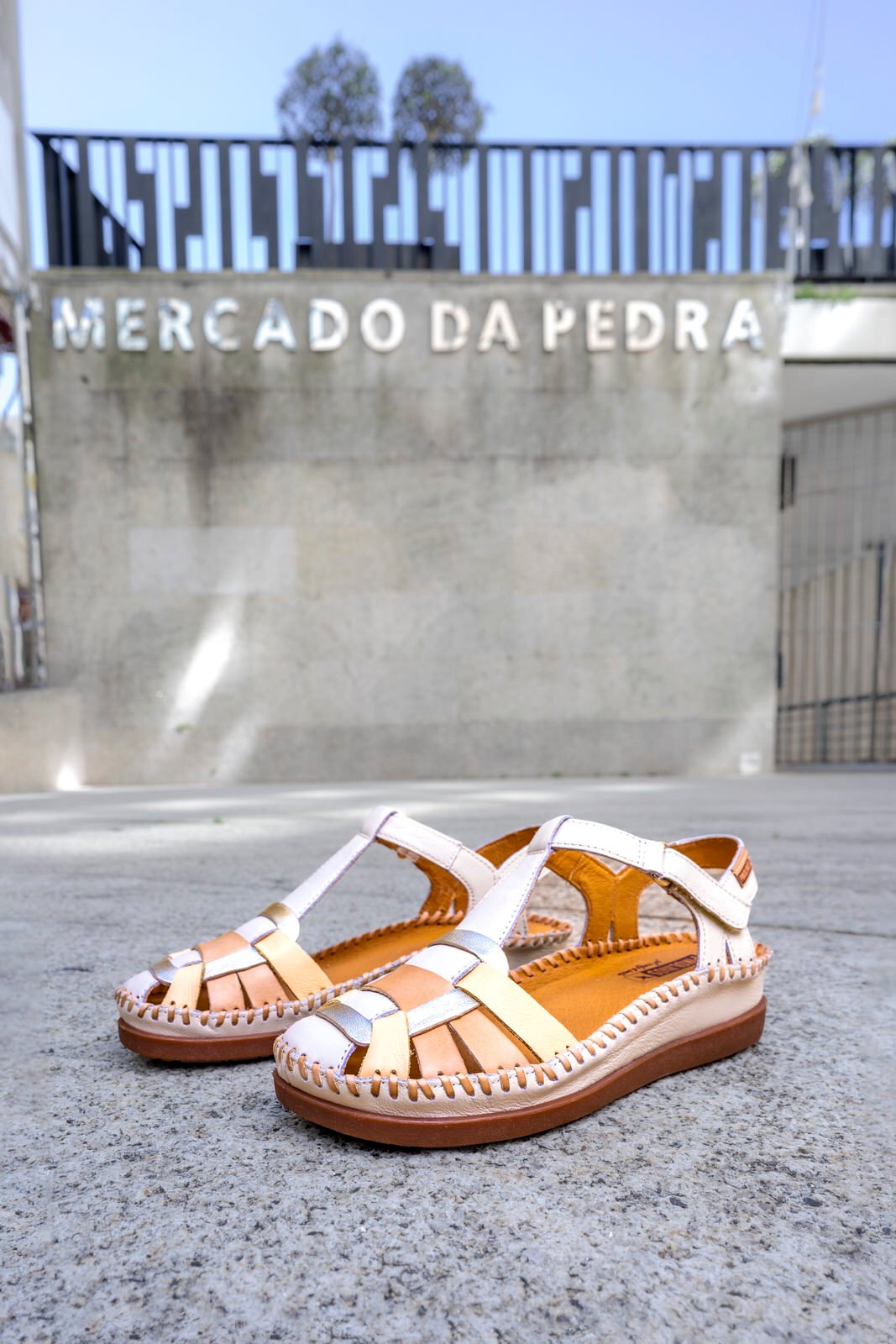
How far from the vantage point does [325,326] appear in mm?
5938

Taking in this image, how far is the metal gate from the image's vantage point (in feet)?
28.9

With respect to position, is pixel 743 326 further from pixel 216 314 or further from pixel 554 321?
pixel 216 314

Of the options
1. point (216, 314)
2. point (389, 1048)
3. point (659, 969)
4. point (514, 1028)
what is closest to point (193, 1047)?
point (389, 1048)

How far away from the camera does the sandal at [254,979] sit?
116 cm

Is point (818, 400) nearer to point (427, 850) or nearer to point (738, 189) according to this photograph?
point (738, 189)

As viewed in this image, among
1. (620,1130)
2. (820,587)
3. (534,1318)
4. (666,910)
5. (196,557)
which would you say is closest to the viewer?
(534,1318)

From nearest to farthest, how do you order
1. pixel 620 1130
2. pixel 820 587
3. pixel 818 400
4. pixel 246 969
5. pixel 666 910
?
pixel 620 1130 < pixel 246 969 < pixel 666 910 < pixel 818 400 < pixel 820 587

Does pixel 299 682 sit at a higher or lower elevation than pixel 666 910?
lower

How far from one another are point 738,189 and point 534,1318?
7.17 meters

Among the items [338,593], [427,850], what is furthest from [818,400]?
[427,850]

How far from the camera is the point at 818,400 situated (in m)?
7.68

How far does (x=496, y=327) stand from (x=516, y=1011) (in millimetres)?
5684

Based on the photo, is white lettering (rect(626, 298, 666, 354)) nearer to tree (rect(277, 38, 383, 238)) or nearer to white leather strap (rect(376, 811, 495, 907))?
tree (rect(277, 38, 383, 238))

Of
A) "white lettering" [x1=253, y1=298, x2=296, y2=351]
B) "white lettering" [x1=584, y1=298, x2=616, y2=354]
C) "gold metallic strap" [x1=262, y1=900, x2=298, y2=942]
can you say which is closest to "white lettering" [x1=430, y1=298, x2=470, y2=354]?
"white lettering" [x1=584, y1=298, x2=616, y2=354]
